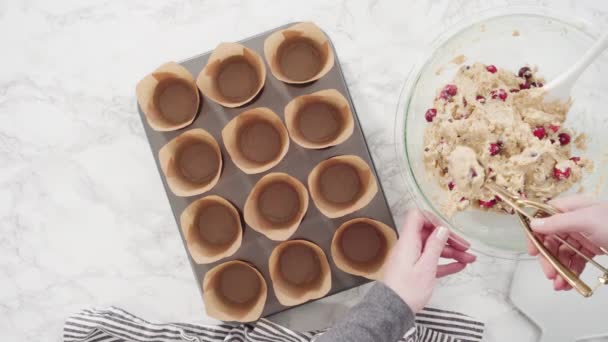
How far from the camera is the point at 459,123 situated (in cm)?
76

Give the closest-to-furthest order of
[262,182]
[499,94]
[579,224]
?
[579,224] < [499,94] < [262,182]

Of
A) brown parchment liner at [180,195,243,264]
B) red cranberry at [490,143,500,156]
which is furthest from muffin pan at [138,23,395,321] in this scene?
red cranberry at [490,143,500,156]

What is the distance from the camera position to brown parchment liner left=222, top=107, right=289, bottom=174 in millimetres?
908

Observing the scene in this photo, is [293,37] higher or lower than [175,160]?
higher

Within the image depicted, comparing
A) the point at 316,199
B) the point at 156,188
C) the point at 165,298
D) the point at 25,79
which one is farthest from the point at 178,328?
the point at 25,79

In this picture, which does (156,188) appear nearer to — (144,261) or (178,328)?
(144,261)

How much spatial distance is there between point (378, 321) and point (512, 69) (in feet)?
1.66

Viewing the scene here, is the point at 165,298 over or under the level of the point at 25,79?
under

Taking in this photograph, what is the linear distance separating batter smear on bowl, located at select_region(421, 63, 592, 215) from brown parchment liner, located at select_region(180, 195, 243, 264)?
0.39 m

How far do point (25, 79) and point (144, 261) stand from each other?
50cm

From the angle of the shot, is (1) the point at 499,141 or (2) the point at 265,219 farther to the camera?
(2) the point at 265,219

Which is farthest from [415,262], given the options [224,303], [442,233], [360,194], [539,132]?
[224,303]

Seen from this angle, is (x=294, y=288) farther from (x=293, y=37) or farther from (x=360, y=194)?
(x=293, y=37)

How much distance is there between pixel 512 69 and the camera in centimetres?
85
